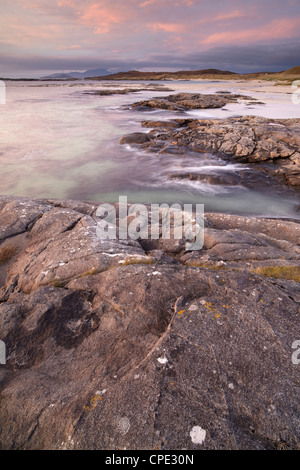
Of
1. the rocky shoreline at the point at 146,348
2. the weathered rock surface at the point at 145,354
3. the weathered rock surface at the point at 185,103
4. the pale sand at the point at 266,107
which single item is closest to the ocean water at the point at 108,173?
the rocky shoreline at the point at 146,348

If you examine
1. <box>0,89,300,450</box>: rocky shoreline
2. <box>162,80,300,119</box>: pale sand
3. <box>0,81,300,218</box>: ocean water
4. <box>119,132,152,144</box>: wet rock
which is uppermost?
<box>162,80,300,119</box>: pale sand

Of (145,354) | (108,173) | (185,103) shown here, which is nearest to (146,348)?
(145,354)

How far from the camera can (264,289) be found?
432 centimetres

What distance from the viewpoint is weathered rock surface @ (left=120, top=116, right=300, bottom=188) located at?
54.7 feet

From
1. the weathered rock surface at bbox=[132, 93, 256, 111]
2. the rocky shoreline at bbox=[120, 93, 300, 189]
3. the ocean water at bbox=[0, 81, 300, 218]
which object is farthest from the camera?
the weathered rock surface at bbox=[132, 93, 256, 111]

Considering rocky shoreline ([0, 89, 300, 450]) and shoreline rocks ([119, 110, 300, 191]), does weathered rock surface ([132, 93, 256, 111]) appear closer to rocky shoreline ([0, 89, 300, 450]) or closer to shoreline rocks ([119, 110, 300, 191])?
shoreline rocks ([119, 110, 300, 191])

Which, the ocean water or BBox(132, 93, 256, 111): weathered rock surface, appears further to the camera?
BBox(132, 93, 256, 111): weathered rock surface

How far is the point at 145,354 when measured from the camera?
11.4 ft

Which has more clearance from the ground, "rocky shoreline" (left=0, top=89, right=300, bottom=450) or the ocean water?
"rocky shoreline" (left=0, top=89, right=300, bottom=450)

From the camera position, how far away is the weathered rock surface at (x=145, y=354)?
273cm

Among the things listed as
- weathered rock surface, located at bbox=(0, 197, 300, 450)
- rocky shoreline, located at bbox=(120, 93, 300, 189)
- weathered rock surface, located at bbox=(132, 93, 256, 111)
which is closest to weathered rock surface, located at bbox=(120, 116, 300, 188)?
rocky shoreline, located at bbox=(120, 93, 300, 189)

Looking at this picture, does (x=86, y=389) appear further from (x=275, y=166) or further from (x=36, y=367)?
(x=275, y=166)

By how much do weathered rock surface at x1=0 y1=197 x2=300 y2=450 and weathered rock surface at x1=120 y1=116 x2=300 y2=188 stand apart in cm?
1296

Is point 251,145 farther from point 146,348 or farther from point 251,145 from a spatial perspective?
point 146,348
